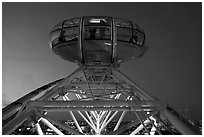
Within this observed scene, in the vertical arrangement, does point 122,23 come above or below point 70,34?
above

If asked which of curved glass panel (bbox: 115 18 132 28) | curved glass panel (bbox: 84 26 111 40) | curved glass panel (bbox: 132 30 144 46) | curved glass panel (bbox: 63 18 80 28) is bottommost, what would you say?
curved glass panel (bbox: 132 30 144 46)

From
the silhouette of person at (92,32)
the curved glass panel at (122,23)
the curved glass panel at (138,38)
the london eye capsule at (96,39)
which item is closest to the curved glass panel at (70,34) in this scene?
the london eye capsule at (96,39)

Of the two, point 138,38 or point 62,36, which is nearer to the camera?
point 62,36

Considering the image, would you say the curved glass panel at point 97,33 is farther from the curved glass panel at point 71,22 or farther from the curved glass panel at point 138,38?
the curved glass panel at point 138,38

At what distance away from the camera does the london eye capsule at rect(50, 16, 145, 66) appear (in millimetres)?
5816

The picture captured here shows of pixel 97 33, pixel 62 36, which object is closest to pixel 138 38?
pixel 97 33

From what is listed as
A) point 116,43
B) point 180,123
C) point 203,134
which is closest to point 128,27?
point 116,43

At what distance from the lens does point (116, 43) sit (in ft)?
19.8

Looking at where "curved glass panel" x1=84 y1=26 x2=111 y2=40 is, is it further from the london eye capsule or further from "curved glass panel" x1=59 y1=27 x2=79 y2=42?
"curved glass panel" x1=59 y1=27 x2=79 y2=42

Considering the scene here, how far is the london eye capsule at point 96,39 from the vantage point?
19.1 ft

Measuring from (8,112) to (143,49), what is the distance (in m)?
4.48

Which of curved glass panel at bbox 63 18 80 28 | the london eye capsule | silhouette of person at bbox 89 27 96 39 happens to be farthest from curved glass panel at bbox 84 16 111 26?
curved glass panel at bbox 63 18 80 28

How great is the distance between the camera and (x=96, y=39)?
5.90m

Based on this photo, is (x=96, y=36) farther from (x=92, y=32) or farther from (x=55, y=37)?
(x=55, y=37)
